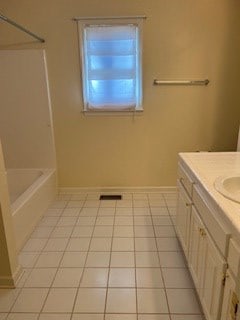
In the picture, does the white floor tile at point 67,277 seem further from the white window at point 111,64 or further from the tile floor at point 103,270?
the white window at point 111,64

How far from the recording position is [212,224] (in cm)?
134

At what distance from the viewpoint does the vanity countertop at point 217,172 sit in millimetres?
1152

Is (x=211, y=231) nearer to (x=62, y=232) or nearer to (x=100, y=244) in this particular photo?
(x=100, y=244)

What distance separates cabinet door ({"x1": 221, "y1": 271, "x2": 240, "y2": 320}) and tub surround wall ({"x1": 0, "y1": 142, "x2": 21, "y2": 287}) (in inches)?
54.2

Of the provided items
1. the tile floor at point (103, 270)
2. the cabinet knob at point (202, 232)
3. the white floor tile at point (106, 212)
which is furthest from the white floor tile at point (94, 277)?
the white floor tile at point (106, 212)

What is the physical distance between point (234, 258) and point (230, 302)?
0.68 ft

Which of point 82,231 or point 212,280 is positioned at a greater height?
point 212,280

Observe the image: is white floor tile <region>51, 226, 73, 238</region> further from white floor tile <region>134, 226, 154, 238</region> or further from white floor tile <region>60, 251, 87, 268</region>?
white floor tile <region>134, 226, 154, 238</region>

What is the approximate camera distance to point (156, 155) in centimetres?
326

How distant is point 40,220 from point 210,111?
7.62 feet

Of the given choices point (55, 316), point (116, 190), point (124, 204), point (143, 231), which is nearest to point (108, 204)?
point (124, 204)

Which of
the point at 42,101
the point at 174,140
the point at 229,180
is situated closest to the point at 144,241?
the point at 229,180

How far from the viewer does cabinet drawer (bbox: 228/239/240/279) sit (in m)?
1.04

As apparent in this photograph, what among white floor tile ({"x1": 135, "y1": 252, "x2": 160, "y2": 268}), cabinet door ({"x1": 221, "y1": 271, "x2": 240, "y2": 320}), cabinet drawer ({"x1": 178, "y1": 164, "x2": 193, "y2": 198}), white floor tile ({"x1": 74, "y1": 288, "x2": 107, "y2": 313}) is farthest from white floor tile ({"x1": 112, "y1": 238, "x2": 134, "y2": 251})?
cabinet door ({"x1": 221, "y1": 271, "x2": 240, "y2": 320})
